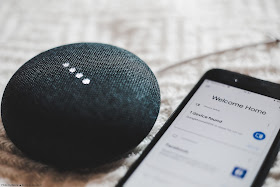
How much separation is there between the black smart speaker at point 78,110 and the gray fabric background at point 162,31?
0.07 meters

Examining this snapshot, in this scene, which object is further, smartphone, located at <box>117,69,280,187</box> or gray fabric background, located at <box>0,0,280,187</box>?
gray fabric background, located at <box>0,0,280,187</box>

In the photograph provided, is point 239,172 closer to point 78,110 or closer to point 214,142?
point 214,142

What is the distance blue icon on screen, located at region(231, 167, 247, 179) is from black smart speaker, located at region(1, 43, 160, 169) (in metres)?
0.09

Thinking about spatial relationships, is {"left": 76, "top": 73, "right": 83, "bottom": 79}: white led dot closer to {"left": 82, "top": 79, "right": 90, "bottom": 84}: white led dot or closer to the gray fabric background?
{"left": 82, "top": 79, "right": 90, "bottom": 84}: white led dot

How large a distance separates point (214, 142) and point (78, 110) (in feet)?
0.47

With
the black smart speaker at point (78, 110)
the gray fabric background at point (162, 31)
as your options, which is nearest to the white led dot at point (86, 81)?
the black smart speaker at point (78, 110)

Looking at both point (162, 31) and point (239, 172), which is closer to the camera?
point (239, 172)

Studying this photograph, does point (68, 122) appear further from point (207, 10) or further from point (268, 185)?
point (207, 10)

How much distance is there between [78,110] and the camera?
14.3 inches

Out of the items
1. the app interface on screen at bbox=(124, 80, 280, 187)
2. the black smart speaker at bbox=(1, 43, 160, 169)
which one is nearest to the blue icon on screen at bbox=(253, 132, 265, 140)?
the app interface on screen at bbox=(124, 80, 280, 187)

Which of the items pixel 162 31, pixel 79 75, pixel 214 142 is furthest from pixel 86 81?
pixel 162 31

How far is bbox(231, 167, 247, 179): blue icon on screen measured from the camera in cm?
37

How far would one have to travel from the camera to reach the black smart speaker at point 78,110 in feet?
1.18

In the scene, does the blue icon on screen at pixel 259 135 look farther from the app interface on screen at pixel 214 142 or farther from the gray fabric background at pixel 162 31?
the gray fabric background at pixel 162 31
